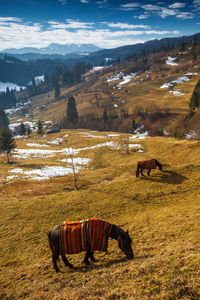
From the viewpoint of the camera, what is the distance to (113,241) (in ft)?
50.3

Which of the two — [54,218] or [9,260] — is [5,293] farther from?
[54,218]

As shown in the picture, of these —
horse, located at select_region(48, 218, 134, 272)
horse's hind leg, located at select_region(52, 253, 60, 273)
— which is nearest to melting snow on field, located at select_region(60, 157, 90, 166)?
horse's hind leg, located at select_region(52, 253, 60, 273)

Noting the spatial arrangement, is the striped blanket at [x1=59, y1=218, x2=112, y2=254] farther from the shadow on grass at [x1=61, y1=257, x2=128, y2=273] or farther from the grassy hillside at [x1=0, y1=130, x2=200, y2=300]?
the grassy hillside at [x1=0, y1=130, x2=200, y2=300]

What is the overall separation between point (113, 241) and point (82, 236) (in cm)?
499

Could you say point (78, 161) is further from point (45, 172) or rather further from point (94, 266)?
point (94, 266)

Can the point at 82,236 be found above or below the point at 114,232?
above

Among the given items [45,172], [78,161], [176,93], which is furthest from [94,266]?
[176,93]

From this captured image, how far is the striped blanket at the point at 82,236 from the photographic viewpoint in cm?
1165

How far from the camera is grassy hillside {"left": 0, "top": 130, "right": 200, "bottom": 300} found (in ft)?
29.7

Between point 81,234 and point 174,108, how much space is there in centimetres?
13404

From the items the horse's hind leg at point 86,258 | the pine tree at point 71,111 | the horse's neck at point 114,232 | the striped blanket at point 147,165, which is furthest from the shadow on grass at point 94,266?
the pine tree at point 71,111

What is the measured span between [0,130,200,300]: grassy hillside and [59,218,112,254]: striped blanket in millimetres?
1611

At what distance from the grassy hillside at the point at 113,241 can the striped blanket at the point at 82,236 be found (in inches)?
63.4

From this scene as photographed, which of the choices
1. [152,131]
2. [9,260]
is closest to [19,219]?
[9,260]
